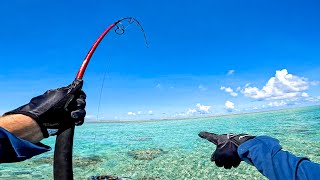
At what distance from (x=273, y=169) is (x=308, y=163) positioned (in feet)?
1.05

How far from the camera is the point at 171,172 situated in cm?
942

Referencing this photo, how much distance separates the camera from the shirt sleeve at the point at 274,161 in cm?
253

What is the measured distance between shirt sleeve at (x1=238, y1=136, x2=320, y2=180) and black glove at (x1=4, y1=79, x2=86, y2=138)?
1882 mm

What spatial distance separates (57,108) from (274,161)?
2.07 metres

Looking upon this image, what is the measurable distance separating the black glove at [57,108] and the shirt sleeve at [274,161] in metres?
1.88

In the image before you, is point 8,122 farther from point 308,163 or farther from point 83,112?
point 308,163

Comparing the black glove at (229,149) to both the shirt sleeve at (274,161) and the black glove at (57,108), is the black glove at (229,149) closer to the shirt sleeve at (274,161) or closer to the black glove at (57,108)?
the shirt sleeve at (274,161)

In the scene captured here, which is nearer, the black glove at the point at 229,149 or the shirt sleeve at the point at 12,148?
the shirt sleeve at the point at 12,148

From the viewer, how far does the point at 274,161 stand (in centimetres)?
280

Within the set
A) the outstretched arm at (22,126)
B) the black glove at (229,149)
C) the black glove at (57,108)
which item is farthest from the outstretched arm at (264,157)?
the outstretched arm at (22,126)

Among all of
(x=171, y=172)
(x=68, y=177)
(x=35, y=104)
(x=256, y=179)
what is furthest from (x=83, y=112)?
(x=171, y=172)

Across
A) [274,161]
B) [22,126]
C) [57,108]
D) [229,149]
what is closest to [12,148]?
[22,126]

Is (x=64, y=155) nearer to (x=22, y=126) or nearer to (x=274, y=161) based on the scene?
(x=22, y=126)

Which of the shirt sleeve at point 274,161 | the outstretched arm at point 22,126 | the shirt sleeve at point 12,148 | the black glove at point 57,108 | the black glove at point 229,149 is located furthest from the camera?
the black glove at point 229,149
